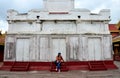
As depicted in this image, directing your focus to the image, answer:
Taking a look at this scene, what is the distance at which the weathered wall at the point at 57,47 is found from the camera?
58.5ft

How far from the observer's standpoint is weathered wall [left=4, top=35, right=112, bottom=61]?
17828 millimetres

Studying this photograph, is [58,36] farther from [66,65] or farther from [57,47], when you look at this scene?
[66,65]

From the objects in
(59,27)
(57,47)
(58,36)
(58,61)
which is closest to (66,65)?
(58,61)

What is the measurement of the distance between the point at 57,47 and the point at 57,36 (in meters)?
0.97

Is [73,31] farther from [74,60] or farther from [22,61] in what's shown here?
[22,61]

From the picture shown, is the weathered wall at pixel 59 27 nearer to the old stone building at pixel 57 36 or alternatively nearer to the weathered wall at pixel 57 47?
the old stone building at pixel 57 36

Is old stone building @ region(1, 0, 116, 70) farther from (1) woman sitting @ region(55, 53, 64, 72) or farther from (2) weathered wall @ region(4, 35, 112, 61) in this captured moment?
(1) woman sitting @ region(55, 53, 64, 72)

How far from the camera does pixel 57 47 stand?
18.0 meters

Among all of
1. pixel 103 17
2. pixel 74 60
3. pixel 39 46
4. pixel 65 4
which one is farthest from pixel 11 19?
pixel 103 17

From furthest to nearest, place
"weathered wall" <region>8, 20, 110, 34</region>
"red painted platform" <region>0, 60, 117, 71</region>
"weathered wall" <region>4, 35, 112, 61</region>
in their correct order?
"weathered wall" <region>8, 20, 110, 34</region> < "weathered wall" <region>4, 35, 112, 61</region> < "red painted platform" <region>0, 60, 117, 71</region>

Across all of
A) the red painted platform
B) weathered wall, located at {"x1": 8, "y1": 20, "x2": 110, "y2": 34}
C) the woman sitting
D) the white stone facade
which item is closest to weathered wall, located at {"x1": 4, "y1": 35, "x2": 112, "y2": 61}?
the white stone facade

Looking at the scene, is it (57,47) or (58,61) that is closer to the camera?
(58,61)

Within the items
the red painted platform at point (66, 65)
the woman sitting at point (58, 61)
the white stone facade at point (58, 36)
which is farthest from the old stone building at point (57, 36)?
the woman sitting at point (58, 61)

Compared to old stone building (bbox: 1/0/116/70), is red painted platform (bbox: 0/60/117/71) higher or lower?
lower
